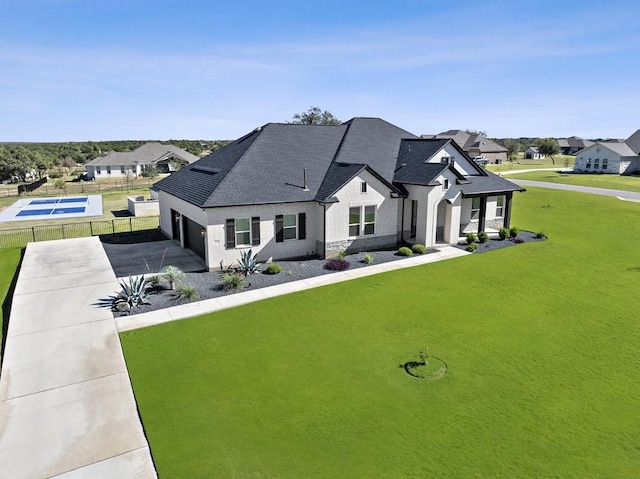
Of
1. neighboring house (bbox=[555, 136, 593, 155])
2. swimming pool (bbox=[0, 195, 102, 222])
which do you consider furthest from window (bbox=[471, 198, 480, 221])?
neighboring house (bbox=[555, 136, 593, 155])

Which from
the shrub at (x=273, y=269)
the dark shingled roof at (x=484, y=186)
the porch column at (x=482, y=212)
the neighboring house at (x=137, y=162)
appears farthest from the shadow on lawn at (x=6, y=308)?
the neighboring house at (x=137, y=162)

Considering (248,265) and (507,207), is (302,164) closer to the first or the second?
(248,265)

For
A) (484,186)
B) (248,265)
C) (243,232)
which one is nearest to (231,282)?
(248,265)

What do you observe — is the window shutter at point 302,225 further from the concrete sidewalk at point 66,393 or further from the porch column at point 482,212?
the porch column at point 482,212

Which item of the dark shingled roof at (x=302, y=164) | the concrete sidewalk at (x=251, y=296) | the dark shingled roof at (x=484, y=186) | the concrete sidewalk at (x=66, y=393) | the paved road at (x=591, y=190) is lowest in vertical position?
the concrete sidewalk at (x=66, y=393)

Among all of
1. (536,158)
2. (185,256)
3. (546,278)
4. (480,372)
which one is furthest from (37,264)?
(536,158)

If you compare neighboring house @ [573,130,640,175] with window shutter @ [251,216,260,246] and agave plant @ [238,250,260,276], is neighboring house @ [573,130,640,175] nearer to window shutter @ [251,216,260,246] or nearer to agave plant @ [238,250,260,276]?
window shutter @ [251,216,260,246]
